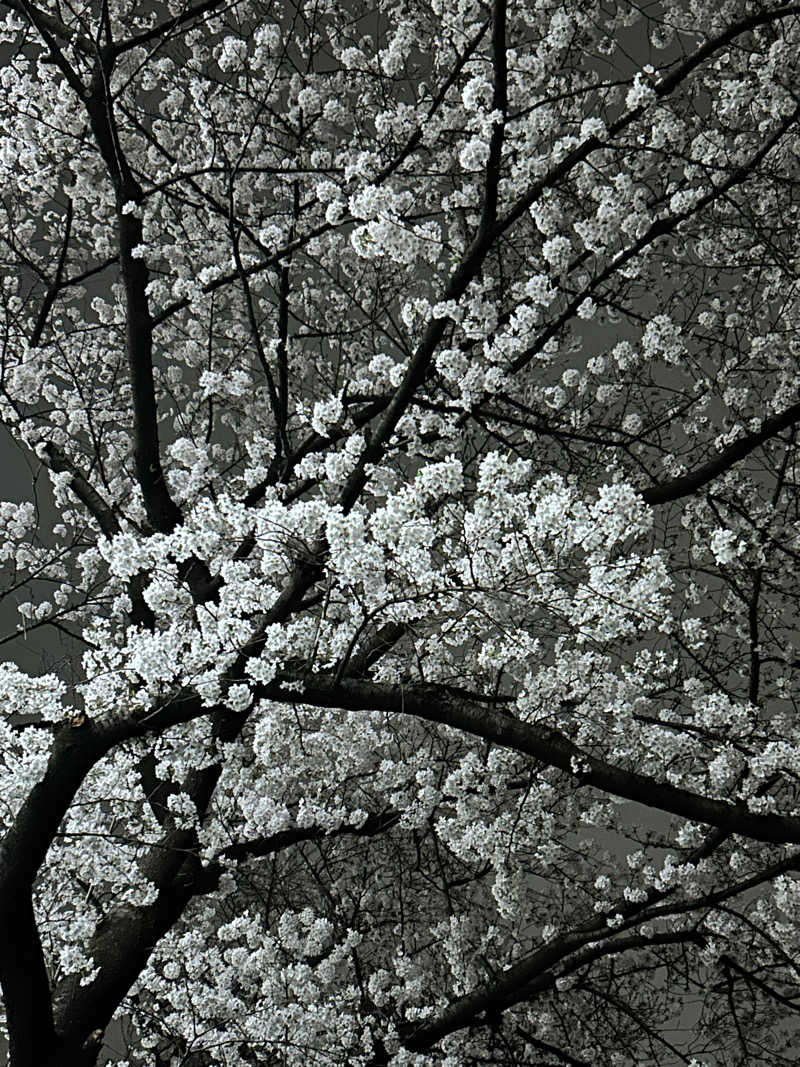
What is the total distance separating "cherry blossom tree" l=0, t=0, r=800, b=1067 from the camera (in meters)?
3.88

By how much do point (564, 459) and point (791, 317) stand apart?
1590 millimetres

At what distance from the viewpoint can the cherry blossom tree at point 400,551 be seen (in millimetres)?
3881

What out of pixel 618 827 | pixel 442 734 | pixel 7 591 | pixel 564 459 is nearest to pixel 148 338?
pixel 7 591

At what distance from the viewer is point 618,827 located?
23.4 feet

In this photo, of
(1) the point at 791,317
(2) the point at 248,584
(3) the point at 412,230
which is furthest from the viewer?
(1) the point at 791,317

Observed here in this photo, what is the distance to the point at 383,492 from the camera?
4371 millimetres

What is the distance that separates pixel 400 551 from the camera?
3.30 metres

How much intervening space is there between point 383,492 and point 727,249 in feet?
10.5

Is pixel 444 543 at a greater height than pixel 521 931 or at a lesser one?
lesser

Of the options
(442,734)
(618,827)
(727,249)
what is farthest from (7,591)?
(727,249)

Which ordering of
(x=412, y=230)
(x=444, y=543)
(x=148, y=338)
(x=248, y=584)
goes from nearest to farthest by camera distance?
(x=444, y=543)
(x=248, y=584)
(x=412, y=230)
(x=148, y=338)

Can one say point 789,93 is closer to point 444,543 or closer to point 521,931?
point 444,543

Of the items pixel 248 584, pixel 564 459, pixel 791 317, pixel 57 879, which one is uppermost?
pixel 791 317

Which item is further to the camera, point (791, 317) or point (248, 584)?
point (791, 317)
